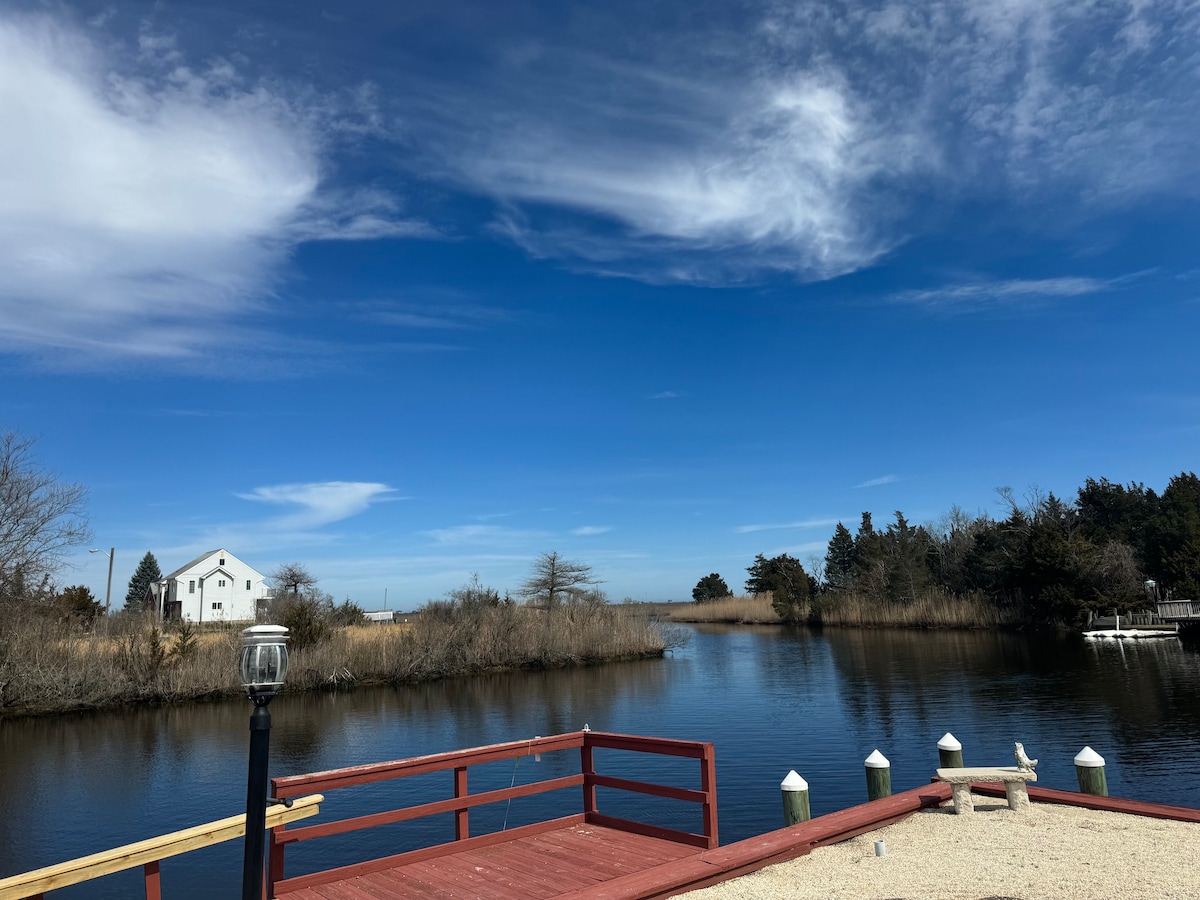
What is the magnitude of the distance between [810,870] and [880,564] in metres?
60.7

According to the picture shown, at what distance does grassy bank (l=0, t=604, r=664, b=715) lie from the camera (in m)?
24.9

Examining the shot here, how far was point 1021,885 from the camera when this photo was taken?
5.76m

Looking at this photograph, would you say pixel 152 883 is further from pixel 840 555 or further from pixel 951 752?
pixel 840 555

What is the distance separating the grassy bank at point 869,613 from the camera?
160ft

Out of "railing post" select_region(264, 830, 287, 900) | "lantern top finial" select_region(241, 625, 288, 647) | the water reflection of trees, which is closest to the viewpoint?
"lantern top finial" select_region(241, 625, 288, 647)

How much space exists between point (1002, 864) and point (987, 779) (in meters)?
2.13

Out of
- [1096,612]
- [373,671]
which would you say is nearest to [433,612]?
[373,671]

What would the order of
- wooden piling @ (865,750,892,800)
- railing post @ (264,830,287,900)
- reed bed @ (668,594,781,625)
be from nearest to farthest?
1. railing post @ (264,830,287,900)
2. wooden piling @ (865,750,892,800)
3. reed bed @ (668,594,781,625)

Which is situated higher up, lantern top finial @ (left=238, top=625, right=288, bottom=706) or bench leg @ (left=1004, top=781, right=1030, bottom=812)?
lantern top finial @ (left=238, top=625, right=288, bottom=706)

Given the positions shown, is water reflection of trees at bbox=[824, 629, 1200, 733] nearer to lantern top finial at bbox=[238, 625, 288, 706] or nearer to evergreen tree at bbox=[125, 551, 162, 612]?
Answer: lantern top finial at bbox=[238, 625, 288, 706]

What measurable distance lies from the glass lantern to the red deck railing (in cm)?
150

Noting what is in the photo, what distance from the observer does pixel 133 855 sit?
480 centimetres

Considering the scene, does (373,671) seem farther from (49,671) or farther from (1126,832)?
(1126,832)

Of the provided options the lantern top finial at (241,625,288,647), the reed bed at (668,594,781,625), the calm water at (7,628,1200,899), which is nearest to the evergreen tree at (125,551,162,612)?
the reed bed at (668,594,781,625)
